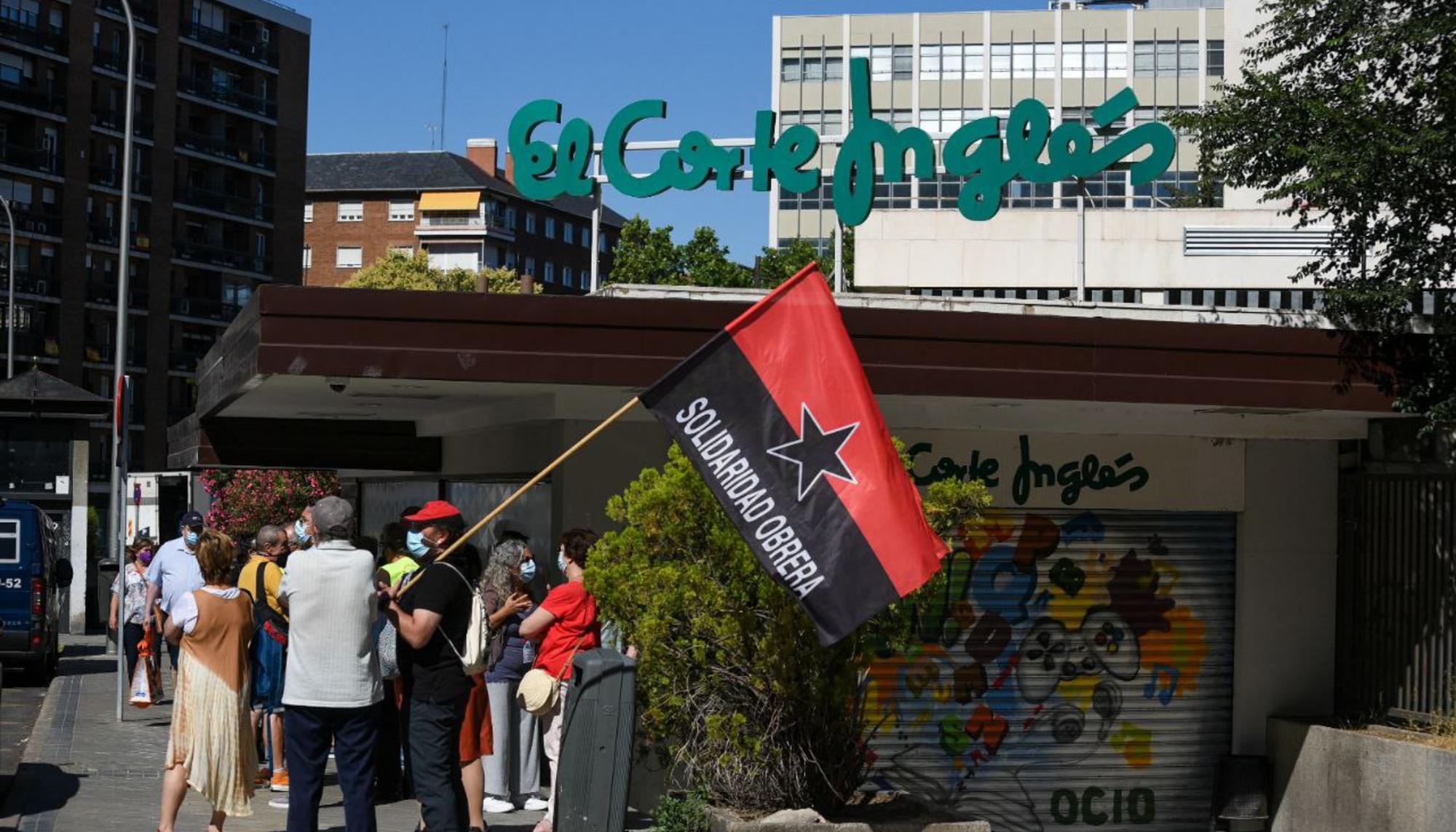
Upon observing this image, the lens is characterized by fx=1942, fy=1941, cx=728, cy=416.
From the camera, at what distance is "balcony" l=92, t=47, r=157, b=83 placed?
87562mm

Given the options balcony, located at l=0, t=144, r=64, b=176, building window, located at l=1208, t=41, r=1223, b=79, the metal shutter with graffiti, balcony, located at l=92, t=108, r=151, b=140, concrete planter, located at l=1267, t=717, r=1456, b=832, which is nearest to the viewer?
concrete planter, located at l=1267, t=717, r=1456, b=832

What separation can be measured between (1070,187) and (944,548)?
195 feet

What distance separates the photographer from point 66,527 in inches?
1277

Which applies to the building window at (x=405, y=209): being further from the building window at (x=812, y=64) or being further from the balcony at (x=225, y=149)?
the building window at (x=812, y=64)

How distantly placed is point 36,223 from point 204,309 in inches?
468

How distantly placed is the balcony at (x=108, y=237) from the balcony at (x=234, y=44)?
33.7 ft

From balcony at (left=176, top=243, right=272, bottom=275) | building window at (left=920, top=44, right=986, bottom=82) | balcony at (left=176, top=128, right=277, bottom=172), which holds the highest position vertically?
building window at (left=920, top=44, right=986, bottom=82)

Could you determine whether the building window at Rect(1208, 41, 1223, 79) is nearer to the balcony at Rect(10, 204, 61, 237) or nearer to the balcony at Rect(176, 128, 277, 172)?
the balcony at Rect(176, 128, 277, 172)

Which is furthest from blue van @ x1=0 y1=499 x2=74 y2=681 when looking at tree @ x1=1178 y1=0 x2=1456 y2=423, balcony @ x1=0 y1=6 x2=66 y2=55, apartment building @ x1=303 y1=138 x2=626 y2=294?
apartment building @ x1=303 y1=138 x2=626 y2=294

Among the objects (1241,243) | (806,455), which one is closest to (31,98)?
(1241,243)

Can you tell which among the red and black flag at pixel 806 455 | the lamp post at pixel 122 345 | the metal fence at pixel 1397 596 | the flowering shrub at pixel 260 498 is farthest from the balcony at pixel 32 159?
the red and black flag at pixel 806 455

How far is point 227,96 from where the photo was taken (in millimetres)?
96125

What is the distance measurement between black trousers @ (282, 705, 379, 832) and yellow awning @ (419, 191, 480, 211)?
119233mm

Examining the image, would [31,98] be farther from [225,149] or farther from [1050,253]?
[1050,253]
